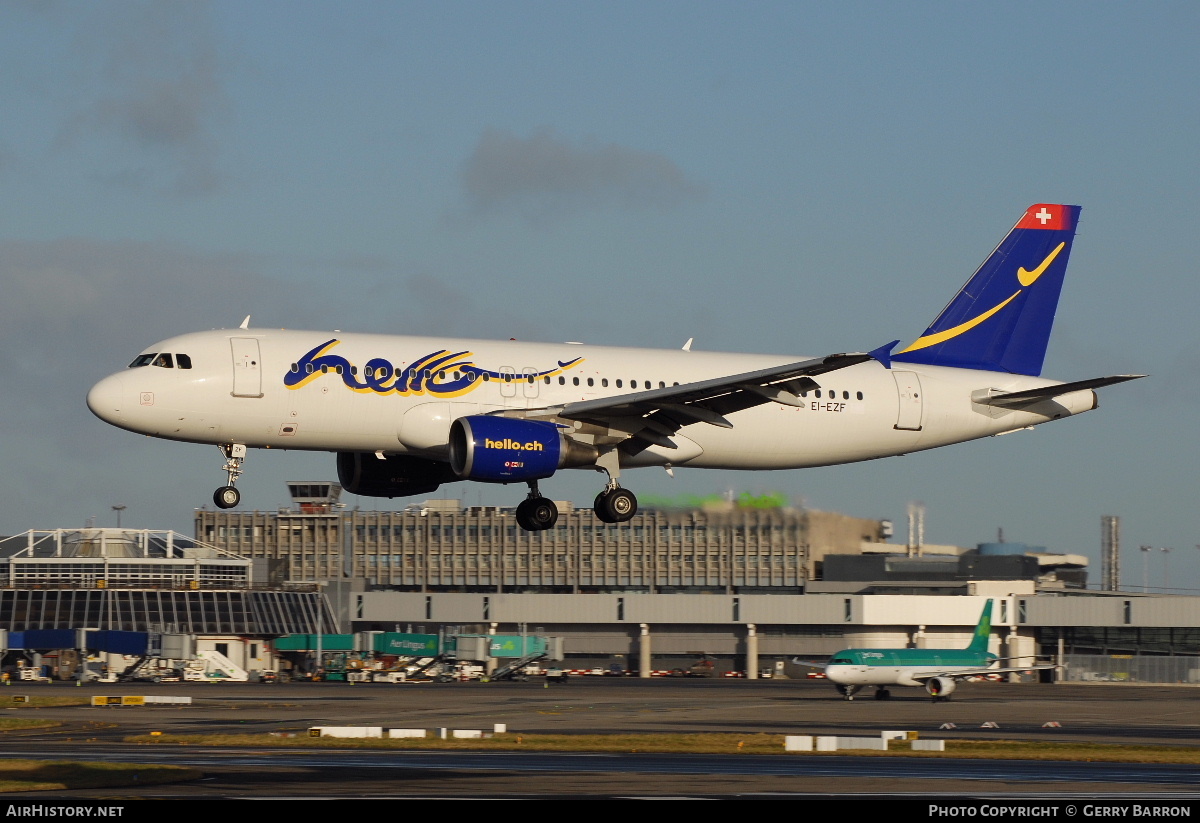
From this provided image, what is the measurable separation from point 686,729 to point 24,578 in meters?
71.1

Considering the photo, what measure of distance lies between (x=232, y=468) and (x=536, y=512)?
9.28m

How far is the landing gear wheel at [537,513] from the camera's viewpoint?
159 feet

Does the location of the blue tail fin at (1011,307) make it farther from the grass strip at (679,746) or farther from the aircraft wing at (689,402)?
the grass strip at (679,746)

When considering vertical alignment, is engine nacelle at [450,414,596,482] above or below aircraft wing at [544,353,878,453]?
below

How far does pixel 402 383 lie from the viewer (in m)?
45.1

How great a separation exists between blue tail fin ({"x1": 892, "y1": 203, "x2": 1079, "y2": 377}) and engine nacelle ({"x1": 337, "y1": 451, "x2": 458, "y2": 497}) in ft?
54.3

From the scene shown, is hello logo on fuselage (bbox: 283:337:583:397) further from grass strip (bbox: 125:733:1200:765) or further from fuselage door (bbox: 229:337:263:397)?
grass strip (bbox: 125:733:1200:765)

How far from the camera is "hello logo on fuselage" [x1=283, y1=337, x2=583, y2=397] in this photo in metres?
44.4

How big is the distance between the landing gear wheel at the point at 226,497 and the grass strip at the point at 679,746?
6.32m

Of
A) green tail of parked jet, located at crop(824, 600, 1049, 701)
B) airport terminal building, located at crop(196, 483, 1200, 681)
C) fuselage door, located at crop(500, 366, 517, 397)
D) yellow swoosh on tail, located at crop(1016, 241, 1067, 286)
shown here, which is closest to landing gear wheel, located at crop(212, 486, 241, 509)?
fuselage door, located at crop(500, 366, 517, 397)

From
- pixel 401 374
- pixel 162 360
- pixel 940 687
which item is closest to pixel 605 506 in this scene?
pixel 401 374

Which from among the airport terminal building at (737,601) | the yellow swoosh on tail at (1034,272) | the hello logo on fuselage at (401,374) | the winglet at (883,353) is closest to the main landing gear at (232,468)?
the hello logo on fuselage at (401,374)

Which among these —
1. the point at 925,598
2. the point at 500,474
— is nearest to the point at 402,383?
the point at 500,474

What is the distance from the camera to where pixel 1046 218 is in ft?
187
